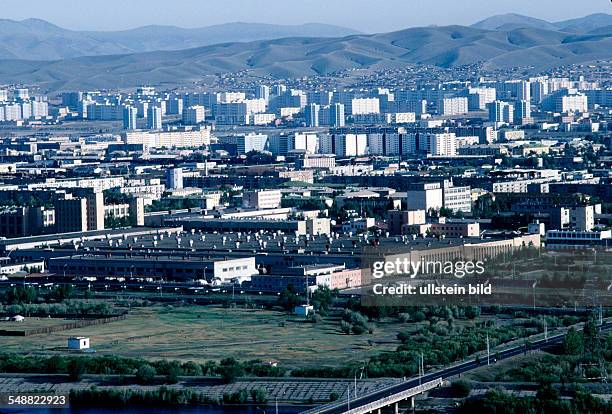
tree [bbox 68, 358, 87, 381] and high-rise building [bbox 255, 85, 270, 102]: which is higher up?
high-rise building [bbox 255, 85, 270, 102]

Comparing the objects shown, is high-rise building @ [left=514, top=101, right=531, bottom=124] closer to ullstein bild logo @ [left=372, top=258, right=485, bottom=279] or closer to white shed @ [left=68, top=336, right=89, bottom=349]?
ullstein bild logo @ [left=372, top=258, right=485, bottom=279]

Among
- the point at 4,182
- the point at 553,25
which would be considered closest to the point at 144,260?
the point at 4,182

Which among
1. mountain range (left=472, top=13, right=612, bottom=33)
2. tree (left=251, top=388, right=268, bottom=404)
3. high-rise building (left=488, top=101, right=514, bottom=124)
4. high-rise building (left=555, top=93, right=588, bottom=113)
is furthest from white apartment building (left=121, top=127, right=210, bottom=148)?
mountain range (left=472, top=13, right=612, bottom=33)

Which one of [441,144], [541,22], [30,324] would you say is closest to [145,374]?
[30,324]

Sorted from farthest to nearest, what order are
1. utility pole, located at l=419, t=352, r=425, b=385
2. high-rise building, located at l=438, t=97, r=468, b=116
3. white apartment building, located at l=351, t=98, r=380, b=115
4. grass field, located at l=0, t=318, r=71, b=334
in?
white apartment building, located at l=351, t=98, r=380, b=115
high-rise building, located at l=438, t=97, r=468, b=116
grass field, located at l=0, t=318, r=71, b=334
utility pole, located at l=419, t=352, r=425, b=385

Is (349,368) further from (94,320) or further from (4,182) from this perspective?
(4,182)

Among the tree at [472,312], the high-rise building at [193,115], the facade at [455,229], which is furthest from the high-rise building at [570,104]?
the tree at [472,312]

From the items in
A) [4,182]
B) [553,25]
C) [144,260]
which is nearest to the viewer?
[144,260]
